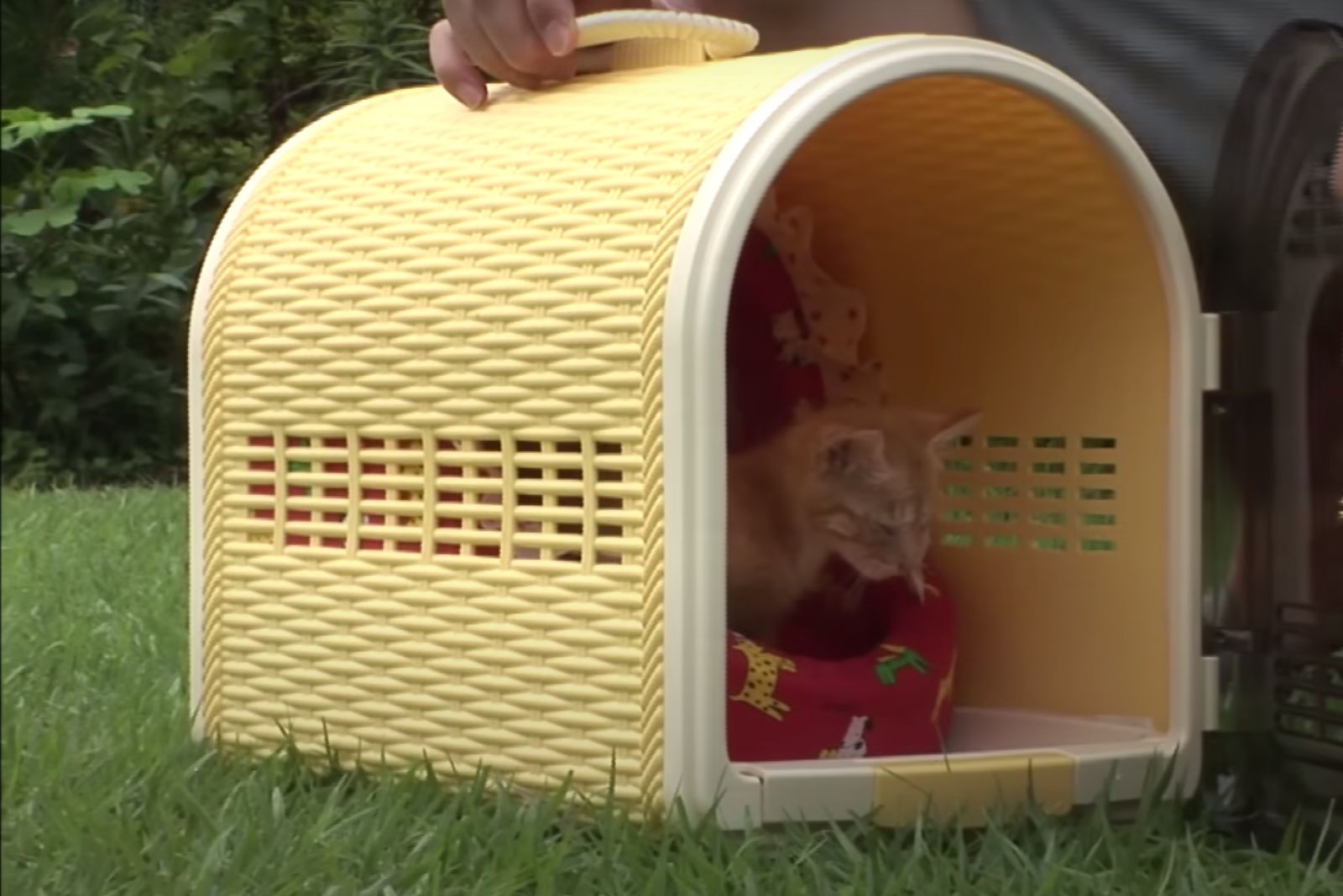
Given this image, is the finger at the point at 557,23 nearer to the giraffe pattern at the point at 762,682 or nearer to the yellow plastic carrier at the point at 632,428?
the yellow plastic carrier at the point at 632,428

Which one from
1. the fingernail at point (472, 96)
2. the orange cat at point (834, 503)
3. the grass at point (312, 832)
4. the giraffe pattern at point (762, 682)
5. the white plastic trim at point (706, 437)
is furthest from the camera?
the orange cat at point (834, 503)

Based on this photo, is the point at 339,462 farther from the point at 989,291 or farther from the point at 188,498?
the point at 989,291

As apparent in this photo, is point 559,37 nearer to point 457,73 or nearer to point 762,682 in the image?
point 457,73

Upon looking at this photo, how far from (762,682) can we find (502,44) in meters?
0.48

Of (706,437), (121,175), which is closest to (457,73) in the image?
(706,437)

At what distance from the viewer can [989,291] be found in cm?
147

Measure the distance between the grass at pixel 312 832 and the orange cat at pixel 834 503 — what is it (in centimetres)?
37

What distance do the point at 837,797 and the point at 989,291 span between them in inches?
22.5

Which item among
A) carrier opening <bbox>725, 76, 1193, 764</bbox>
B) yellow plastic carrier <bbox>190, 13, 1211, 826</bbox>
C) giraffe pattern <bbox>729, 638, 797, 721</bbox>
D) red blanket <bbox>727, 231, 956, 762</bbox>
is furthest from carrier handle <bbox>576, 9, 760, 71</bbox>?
giraffe pattern <bbox>729, 638, 797, 721</bbox>

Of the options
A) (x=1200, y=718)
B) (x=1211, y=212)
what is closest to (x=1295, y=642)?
(x=1200, y=718)

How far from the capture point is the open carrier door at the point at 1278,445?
116 cm

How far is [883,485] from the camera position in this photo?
144 centimetres

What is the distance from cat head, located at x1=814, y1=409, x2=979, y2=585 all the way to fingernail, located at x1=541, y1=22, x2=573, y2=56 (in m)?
Answer: 0.41

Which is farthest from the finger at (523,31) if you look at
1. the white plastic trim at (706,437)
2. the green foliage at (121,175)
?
the green foliage at (121,175)
